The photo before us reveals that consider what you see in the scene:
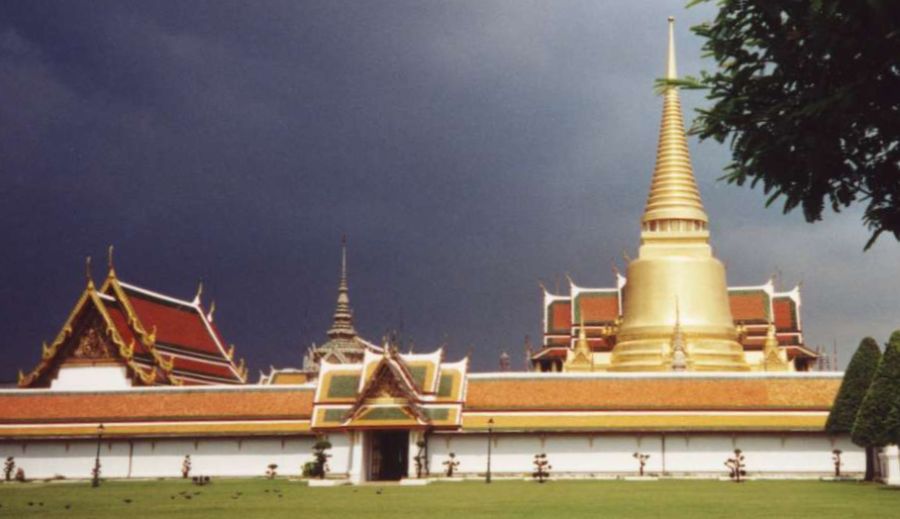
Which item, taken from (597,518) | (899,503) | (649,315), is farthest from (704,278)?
(597,518)

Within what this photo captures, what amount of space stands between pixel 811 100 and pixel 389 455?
107 feet

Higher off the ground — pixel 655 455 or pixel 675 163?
pixel 675 163

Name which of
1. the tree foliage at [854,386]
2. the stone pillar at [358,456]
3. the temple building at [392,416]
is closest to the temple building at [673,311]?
the temple building at [392,416]

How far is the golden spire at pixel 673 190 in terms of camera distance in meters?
55.0

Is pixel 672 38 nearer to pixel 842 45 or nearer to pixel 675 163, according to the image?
pixel 675 163

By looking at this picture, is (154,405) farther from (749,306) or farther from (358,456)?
(749,306)

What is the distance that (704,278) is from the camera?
2111 inches

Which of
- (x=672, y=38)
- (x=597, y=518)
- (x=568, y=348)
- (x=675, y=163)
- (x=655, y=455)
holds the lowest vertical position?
Answer: (x=597, y=518)

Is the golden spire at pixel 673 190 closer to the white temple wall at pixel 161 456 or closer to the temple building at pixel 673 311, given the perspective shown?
the temple building at pixel 673 311

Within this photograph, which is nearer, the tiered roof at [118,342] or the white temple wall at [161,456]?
the white temple wall at [161,456]

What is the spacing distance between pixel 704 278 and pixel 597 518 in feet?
120

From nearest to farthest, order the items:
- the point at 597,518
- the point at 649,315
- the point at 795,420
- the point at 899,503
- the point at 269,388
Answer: the point at 597,518 < the point at 899,503 < the point at 795,420 < the point at 269,388 < the point at 649,315

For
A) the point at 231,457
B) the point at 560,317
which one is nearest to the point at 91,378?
the point at 231,457

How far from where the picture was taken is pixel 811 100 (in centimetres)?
1009
